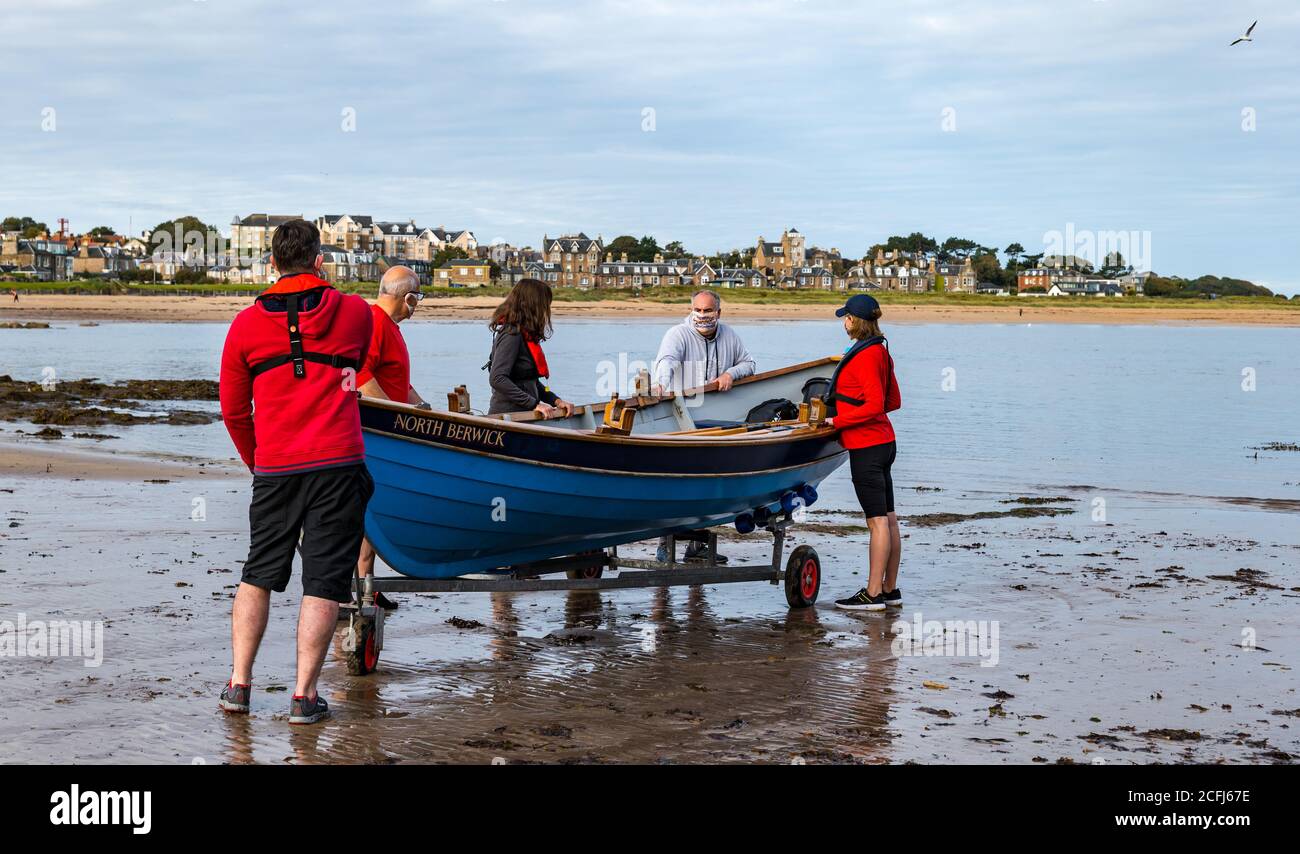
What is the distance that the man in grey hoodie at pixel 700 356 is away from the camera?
30.3ft

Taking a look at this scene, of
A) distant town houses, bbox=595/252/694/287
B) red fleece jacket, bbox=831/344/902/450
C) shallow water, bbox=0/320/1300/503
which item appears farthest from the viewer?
distant town houses, bbox=595/252/694/287

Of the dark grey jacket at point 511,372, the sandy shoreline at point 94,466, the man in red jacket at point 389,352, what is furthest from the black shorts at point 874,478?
the sandy shoreline at point 94,466

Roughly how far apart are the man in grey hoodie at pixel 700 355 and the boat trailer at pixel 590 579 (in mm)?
1217

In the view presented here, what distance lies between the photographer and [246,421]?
17.8 feet

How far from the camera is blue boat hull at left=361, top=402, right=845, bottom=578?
6.38 metres

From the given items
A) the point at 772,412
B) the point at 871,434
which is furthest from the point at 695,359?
the point at 871,434

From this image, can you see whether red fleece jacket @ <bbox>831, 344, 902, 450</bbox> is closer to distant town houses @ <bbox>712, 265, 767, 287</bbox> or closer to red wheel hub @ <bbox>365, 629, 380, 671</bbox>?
red wheel hub @ <bbox>365, 629, 380, 671</bbox>

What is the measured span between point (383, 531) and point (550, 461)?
2.99 feet

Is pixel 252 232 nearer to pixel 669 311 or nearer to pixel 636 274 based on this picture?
pixel 636 274

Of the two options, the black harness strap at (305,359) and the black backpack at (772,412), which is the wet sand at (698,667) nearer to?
the black backpack at (772,412)

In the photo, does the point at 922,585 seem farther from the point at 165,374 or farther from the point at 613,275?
the point at 613,275

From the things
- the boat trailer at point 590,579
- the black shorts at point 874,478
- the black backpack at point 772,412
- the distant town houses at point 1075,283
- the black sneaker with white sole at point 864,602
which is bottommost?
the black sneaker with white sole at point 864,602
